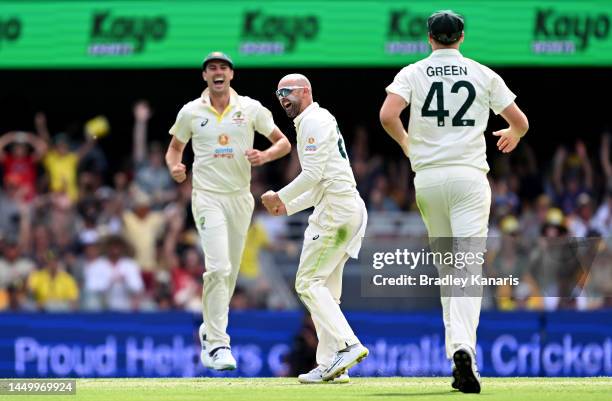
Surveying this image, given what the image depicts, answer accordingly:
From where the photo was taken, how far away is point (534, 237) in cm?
1812

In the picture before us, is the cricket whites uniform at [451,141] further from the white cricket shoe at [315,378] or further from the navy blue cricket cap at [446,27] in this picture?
the white cricket shoe at [315,378]

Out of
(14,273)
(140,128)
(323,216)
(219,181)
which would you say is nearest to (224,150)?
(219,181)

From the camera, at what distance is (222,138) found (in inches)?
464

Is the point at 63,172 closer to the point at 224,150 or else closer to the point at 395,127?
the point at 224,150

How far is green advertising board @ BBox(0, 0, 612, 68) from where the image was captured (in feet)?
60.4

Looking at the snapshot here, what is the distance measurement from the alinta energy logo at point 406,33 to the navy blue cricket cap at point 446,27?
873cm

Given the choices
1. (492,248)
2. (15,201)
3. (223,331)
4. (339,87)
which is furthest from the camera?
(339,87)

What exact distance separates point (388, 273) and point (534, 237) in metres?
6.13

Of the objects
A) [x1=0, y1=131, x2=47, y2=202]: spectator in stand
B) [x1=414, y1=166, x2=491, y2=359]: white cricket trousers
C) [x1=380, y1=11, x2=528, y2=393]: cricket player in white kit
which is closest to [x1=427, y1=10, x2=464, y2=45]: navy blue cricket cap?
[x1=380, y1=11, x2=528, y2=393]: cricket player in white kit

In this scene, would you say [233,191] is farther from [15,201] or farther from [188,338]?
[15,201]

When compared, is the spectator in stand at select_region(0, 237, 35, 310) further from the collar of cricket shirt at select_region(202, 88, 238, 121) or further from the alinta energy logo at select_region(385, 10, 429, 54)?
the collar of cricket shirt at select_region(202, 88, 238, 121)

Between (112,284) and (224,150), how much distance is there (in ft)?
22.1

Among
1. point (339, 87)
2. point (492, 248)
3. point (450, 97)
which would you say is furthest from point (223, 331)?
point (339, 87)

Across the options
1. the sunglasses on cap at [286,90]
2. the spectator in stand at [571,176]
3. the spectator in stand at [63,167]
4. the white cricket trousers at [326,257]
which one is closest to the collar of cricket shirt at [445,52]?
the sunglasses on cap at [286,90]
